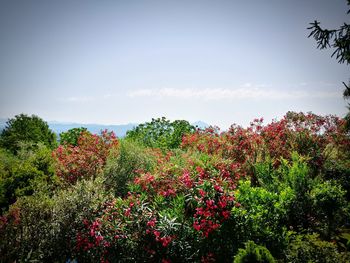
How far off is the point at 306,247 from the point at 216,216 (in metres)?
2.02

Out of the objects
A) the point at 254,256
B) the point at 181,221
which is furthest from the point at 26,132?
→ the point at 254,256

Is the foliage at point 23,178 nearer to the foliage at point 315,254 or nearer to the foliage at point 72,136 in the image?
the foliage at point 315,254

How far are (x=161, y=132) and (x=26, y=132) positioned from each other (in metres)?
18.7

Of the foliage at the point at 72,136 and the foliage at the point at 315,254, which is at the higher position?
the foliage at the point at 72,136

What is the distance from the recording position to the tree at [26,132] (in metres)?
26.5

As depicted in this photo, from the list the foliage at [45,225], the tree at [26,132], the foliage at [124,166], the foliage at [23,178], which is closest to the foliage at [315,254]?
→ the foliage at [45,225]

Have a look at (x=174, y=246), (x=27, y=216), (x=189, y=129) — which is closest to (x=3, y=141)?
(x=189, y=129)

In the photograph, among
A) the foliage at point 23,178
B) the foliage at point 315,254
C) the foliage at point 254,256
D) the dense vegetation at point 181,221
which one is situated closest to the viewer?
the foliage at point 254,256

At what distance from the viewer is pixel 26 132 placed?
2803cm

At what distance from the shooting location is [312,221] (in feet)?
24.7

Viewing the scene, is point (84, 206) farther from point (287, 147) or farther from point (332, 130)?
point (332, 130)

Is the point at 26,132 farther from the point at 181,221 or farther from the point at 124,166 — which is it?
the point at 181,221

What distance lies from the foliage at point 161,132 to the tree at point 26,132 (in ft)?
49.2

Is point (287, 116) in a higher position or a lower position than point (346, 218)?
higher
